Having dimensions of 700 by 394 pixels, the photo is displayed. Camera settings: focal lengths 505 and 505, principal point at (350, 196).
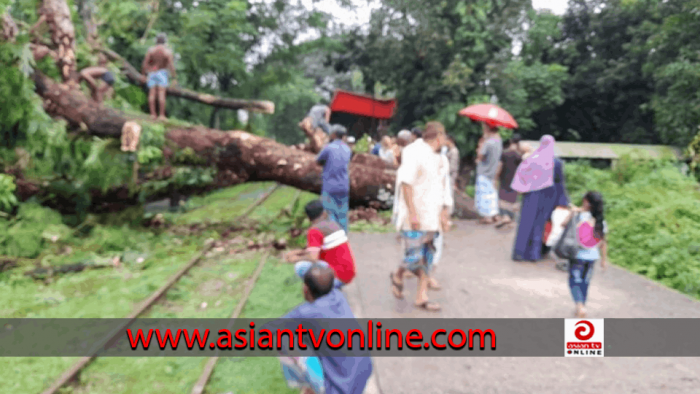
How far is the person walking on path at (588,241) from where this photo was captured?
474cm

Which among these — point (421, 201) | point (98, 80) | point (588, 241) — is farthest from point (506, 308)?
point (98, 80)

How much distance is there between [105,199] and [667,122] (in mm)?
14541

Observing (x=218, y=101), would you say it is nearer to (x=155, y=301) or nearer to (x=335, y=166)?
(x=335, y=166)

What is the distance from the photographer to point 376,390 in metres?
3.63

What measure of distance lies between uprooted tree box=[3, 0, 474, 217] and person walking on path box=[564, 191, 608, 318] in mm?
5911

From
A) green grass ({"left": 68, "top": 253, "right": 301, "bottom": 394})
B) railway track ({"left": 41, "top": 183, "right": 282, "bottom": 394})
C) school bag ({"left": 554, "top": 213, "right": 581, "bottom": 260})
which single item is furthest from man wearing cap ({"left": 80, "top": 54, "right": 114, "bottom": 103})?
school bag ({"left": 554, "top": 213, "right": 581, "bottom": 260})

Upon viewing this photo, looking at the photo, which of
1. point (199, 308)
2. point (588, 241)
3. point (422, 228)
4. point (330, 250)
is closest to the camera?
point (330, 250)

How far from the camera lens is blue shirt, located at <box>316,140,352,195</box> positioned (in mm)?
6539

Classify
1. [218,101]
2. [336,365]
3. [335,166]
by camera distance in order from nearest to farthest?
[336,365] < [335,166] < [218,101]

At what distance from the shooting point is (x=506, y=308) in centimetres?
527

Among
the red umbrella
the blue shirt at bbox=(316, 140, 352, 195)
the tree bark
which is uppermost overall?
the tree bark

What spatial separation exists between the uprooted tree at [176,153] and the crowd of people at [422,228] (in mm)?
2312

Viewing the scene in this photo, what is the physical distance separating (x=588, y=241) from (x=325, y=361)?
117 inches

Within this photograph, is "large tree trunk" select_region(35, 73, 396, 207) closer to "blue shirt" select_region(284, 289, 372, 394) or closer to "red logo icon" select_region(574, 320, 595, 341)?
"red logo icon" select_region(574, 320, 595, 341)
